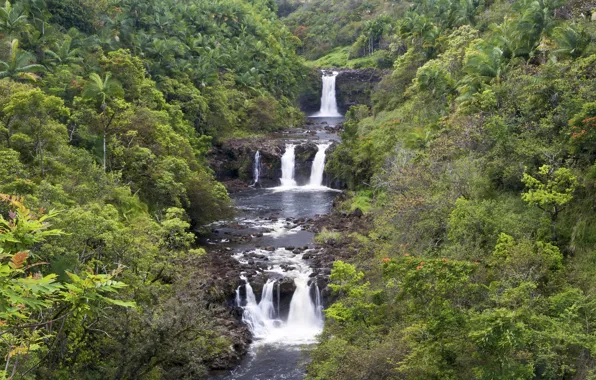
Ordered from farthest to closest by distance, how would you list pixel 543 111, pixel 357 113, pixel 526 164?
pixel 357 113
pixel 543 111
pixel 526 164

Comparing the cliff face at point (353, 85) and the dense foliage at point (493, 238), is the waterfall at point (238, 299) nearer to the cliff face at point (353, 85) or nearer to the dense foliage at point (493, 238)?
the dense foliage at point (493, 238)

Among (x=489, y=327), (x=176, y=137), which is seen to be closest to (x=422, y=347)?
(x=489, y=327)

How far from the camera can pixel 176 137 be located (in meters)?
32.8

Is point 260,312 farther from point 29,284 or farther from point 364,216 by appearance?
point 29,284

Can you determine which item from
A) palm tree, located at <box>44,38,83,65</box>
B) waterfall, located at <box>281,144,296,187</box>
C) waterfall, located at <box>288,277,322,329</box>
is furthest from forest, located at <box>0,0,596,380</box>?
waterfall, located at <box>281,144,296,187</box>

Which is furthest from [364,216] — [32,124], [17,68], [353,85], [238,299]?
[353,85]

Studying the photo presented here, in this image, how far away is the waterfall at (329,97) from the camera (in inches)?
2852

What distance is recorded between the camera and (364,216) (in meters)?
31.4

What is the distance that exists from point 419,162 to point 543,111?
7.19 meters

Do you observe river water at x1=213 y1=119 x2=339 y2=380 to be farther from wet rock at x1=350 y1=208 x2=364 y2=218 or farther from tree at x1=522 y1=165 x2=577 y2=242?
tree at x1=522 y1=165 x2=577 y2=242

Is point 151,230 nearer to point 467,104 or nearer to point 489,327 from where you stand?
point 489,327

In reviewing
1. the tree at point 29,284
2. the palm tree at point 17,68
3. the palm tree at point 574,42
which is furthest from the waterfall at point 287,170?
the tree at point 29,284

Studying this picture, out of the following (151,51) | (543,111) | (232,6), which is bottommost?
(543,111)

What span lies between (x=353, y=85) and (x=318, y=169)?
3027 centimetres
